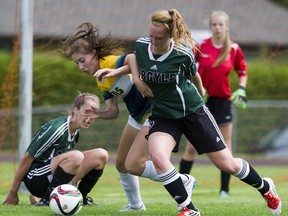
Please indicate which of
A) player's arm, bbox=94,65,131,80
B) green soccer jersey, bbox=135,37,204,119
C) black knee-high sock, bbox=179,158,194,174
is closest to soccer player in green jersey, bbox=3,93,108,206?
player's arm, bbox=94,65,131,80

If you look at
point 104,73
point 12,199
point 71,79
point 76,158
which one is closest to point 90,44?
point 104,73

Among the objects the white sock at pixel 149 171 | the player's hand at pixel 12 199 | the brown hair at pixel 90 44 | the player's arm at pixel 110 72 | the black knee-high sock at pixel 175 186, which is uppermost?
the brown hair at pixel 90 44

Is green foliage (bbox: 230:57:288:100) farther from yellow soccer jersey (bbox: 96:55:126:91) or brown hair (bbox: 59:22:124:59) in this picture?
yellow soccer jersey (bbox: 96:55:126:91)

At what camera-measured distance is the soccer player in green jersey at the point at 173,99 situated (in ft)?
21.3

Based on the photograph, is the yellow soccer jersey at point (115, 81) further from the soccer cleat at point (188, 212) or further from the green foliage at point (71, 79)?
the green foliage at point (71, 79)

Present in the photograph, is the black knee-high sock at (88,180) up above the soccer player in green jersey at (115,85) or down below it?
below

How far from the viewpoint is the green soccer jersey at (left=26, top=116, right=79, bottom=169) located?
7480 millimetres

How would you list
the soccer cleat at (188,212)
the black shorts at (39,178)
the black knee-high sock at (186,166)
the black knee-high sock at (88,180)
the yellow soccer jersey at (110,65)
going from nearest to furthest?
the soccer cleat at (188,212) < the yellow soccer jersey at (110,65) < the black shorts at (39,178) < the black knee-high sock at (88,180) < the black knee-high sock at (186,166)

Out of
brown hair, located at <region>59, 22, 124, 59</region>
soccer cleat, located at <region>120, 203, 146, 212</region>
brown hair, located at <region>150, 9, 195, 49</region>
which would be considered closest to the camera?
brown hair, located at <region>150, 9, 195, 49</region>

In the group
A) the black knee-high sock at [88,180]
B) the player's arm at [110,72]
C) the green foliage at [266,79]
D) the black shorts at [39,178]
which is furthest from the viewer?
the green foliage at [266,79]

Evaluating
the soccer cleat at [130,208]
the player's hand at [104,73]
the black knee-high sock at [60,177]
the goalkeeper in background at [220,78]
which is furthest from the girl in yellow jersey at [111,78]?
the goalkeeper in background at [220,78]

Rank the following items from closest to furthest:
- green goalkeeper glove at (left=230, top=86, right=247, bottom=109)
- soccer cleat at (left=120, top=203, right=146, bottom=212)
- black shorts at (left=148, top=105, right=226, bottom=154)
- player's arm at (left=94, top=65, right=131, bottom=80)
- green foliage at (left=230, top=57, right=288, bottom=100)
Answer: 1. player's arm at (left=94, top=65, right=131, bottom=80)
2. black shorts at (left=148, top=105, right=226, bottom=154)
3. soccer cleat at (left=120, top=203, right=146, bottom=212)
4. green goalkeeper glove at (left=230, top=86, right=247, bottom=109)
5. green foliage at (left=230, top=57, right=288, bottom=100)

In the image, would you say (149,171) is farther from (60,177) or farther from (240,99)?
(240,99)

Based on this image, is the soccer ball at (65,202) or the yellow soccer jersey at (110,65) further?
the yellow soccer jersey at (110,65)
